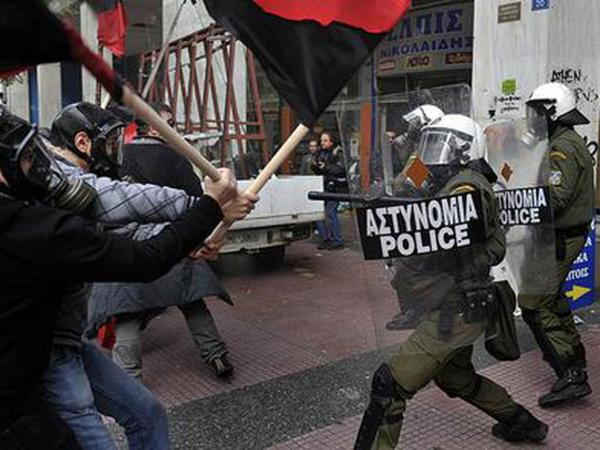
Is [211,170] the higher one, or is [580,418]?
[211,170]

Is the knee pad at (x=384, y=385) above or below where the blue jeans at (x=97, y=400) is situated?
below

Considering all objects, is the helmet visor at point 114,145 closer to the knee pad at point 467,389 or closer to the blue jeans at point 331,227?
the knee pad at point 467,389

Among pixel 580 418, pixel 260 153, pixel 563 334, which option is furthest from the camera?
pixel 260 153

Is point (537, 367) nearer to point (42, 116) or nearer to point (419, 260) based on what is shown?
point (419, 260)

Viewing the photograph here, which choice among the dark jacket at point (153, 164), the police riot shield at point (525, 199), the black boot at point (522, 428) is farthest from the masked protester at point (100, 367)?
the police riot shield at point (525, 199)

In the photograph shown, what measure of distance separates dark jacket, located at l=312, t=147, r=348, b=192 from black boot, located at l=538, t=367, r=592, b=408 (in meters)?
6.20

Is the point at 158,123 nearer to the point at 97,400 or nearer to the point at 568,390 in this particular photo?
the point at 97,400

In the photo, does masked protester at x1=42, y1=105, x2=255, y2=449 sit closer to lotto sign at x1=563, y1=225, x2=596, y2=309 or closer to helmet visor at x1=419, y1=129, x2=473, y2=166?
helmet visor at x1=419, y1=129, x2=473, y2=166

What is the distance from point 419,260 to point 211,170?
50.6 inches

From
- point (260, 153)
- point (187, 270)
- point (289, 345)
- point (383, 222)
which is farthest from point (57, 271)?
point (260, 153)

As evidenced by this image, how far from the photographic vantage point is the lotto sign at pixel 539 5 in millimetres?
6506

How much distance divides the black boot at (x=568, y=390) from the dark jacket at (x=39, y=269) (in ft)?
10.2

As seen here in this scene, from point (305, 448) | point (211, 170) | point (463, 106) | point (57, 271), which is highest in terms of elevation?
point (463, 106)

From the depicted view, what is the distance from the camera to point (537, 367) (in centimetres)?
515
